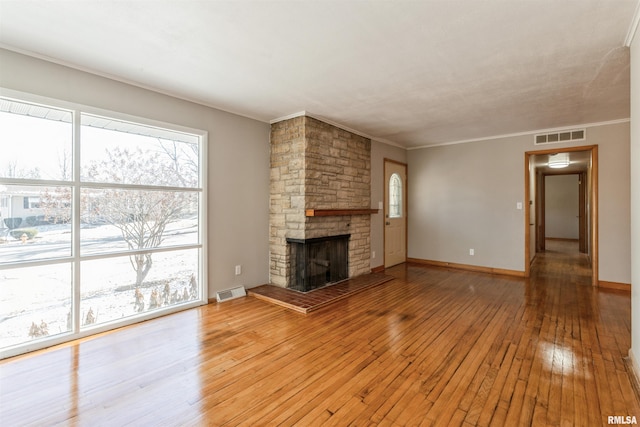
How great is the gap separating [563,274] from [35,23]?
7.68 meters

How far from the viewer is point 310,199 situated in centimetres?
415

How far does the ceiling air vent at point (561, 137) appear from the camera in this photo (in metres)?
4.69

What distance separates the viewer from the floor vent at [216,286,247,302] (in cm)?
388

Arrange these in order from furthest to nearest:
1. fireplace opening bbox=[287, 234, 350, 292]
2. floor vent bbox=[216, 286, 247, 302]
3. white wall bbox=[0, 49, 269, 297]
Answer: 1. fireplace opening bbox=[287, 234, 350, 292]
2. floor vent bbox=[216, 286, 247, 302]
3. white wall bbox=[0, 49, 269, 297]

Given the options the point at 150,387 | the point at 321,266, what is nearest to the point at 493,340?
the point at 321,266

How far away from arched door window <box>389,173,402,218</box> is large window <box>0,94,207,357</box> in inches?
152

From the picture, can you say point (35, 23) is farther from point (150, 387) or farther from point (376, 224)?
point (376, 224)

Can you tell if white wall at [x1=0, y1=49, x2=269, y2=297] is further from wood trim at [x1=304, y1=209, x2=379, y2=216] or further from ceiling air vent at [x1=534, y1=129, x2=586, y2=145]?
ceiling air vent at [x1=534, y1=129, x2=586, y2=145]

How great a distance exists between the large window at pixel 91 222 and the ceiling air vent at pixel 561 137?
5477 mm

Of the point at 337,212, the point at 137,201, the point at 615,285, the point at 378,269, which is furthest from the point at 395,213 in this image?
the point at 137,201

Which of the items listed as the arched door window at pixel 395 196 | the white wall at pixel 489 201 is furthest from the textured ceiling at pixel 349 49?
the arched door window at pixel 395 196

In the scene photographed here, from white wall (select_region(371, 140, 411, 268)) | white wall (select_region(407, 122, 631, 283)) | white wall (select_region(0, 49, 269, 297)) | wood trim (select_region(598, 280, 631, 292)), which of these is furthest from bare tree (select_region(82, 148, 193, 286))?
wood trim (select_region(598, 280, 631, 292))

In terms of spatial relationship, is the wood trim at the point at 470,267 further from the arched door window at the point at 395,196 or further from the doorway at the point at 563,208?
the doorway at the point at 563,208

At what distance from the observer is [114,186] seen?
120 inches
